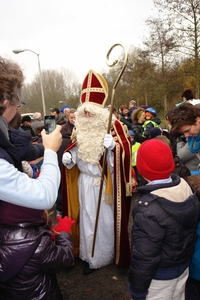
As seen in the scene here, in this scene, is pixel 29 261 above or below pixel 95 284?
above

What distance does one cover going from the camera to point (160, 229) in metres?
1.52

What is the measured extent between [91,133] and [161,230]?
1.65 metres

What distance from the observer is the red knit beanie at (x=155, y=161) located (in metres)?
1.65

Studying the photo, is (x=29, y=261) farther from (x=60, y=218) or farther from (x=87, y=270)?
(x=87, y=270)

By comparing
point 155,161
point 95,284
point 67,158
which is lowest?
point 95,284

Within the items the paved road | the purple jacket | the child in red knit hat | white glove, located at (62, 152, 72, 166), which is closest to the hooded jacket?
the child in red knit hat

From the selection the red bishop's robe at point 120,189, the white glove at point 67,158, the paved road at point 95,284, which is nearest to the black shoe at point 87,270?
the paved road at point 95,284

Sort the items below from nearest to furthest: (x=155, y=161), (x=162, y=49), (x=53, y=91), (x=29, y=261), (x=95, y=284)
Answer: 1. (x=29, y=261)
2. (x=155, y=161)
3. (x=95, y=284)
4. (x=162, y=49)
5. (x=53, y=91)

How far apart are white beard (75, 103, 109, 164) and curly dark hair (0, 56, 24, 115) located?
5.32 ft

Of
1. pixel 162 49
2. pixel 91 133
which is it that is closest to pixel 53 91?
pixel 162 49

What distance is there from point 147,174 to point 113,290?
65.8 inches

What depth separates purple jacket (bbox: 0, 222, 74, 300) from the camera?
1.30 metres

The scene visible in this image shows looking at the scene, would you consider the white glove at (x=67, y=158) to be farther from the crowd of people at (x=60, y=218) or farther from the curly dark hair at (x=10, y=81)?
the curly dark hair at (x=10, y=81)

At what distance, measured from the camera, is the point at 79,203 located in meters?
3.13
